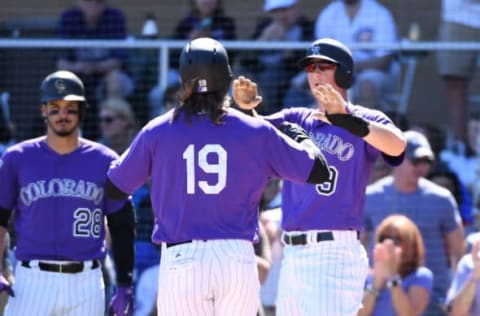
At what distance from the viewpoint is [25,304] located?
6617mm

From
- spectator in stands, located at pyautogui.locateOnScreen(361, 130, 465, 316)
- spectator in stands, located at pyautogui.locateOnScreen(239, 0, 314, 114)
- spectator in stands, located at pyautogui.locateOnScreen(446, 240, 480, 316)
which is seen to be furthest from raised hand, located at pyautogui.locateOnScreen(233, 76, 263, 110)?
spectator in stands, located at pyautogui.locateOnScreen(239, 0, 314, 114)

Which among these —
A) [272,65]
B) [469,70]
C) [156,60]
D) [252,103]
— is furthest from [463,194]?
[252,103]

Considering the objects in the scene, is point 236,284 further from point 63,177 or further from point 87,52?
point 87,52

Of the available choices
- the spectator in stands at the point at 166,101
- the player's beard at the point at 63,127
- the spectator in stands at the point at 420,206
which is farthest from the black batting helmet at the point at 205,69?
the spectator in stands at the point at 166,101

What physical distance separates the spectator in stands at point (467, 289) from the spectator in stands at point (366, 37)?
1982mm

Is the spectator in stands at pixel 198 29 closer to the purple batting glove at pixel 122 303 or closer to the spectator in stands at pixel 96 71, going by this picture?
the spectator in stands at pixel 96 71

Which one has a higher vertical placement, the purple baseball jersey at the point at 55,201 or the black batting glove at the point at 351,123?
the black batting glove at the point at 351,123

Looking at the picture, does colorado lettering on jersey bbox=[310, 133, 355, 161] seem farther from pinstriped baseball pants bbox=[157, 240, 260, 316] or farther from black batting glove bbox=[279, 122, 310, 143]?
pinstriped baseball pants bbox=[157, 240, 260, 316]

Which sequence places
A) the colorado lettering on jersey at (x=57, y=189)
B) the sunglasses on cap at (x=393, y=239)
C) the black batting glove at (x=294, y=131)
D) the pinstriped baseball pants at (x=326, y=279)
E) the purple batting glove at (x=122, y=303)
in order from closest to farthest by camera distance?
the black batting glove at (x=294, y=131) < the pinstriped baseball pants at (x=326, y=279) < the purple batting glove at (x=122, y=303) < the colorado lettering on jersey at (x=57, y=189) < the sunglasses on cap at (x=393, y=239)

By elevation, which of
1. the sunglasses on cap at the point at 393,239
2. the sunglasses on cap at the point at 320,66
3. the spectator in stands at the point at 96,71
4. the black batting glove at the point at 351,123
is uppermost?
the sunglasses on cap at the point at 320,66

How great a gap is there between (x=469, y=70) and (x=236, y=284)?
4.61 m

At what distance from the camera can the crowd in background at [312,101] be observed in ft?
27.6

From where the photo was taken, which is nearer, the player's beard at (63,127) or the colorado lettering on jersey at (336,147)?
the colorado lettering on jersey at (336,147)

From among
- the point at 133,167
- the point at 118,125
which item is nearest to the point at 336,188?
the point at 133,167
